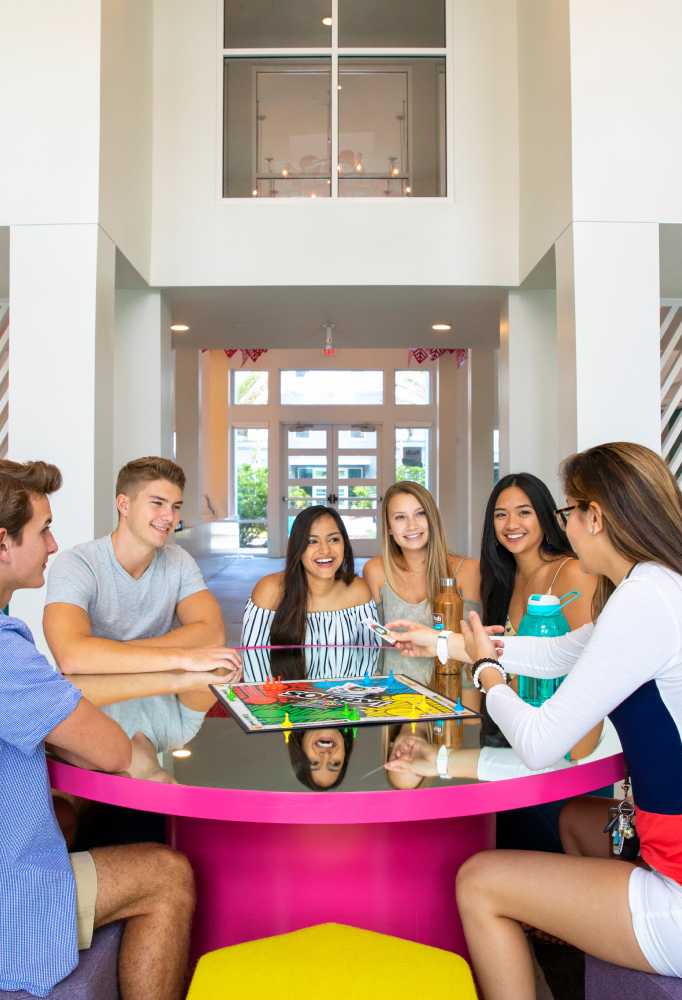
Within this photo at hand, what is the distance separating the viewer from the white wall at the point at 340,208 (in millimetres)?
4492

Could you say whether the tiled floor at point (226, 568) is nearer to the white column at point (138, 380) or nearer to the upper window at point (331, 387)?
the white column at point (138, 380)

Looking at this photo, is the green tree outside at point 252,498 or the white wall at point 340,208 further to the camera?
the green tree outside at point 252,498

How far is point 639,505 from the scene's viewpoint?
4.61 feet

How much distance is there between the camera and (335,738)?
144cm

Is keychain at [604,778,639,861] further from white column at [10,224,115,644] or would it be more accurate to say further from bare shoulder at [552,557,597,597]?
white column at [10,224,115,644]

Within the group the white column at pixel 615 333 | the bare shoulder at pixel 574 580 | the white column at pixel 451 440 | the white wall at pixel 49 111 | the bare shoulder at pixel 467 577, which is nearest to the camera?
the bare shoulder at pixel 574 580

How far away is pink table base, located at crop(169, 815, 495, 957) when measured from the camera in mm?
1548

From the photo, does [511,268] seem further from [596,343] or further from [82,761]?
[82,761]

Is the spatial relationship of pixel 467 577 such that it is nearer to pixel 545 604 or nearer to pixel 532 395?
pixel 545 604

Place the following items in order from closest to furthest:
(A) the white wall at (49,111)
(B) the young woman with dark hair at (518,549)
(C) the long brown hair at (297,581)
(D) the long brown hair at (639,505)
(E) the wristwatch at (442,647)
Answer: (D) the long brown hair at (639,505), (E) the wristwatch at (442,647), (C) the long brown hair at (297,581), (B) the young woman with dark hair at (518,549), (A) the white wall at (49,111)

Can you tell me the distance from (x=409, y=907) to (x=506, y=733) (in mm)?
460

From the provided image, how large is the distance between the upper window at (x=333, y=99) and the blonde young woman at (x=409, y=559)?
247cm

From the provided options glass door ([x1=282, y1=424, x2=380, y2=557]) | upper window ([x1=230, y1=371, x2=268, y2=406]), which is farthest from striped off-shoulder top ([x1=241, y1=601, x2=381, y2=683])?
upper window ([x1=230, y1=371, x2=268, y2=406])

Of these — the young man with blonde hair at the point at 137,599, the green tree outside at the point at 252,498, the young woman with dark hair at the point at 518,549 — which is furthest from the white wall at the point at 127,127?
the green tree outside at the point at 252,498
